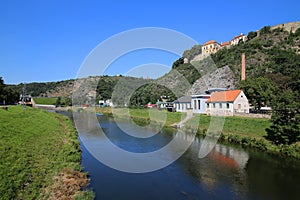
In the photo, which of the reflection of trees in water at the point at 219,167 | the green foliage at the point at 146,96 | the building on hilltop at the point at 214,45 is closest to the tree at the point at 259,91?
the reflection of trees in water at the point at 219,167

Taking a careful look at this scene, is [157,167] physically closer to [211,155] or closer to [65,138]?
[211,155]

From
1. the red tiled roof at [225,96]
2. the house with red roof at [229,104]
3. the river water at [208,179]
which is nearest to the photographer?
the river water at [208,179]

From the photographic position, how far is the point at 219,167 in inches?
696

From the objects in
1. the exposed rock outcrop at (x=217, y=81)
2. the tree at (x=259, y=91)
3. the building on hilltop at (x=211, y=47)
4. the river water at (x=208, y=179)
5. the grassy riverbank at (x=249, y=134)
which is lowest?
the river water at (x=208, y=179)

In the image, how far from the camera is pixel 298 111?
68.5 ft

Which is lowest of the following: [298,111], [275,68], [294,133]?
[294,133]

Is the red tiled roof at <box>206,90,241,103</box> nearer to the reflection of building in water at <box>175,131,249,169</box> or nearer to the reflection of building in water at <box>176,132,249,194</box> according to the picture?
the reflection of building in water at <box>175,131,249,169</box>

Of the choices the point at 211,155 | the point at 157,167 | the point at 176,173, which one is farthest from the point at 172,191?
the point at 211,155

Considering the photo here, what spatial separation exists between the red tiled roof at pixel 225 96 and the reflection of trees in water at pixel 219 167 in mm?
12604

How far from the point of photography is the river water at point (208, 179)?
12.8 m

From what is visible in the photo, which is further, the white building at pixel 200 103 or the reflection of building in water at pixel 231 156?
the white building at pixel 200 103

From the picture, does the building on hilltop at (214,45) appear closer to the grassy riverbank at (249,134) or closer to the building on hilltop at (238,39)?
the building on hilltop at (238,39)

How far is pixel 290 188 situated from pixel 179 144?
13553 mm

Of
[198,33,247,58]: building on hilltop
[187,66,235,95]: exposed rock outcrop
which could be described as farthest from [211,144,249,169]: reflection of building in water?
[198,33,247,58]: building on hilltop
